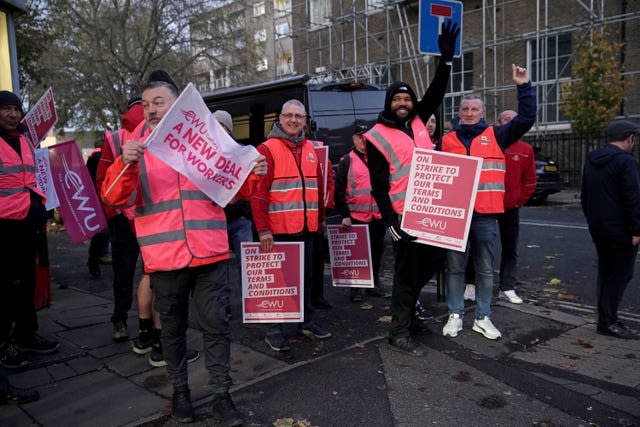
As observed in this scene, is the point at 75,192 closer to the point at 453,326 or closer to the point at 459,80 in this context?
the point at 453,326

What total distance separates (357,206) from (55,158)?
315 cm

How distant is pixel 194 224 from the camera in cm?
327

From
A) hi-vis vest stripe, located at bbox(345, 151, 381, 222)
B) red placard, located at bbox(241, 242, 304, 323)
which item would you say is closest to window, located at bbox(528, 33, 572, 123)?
hi-vis vest stripe, located at bbox(345, 151, 381, 222)

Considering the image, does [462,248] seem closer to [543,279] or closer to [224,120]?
[224,120]

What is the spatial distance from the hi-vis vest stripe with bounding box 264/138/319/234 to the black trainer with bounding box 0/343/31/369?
2.22m

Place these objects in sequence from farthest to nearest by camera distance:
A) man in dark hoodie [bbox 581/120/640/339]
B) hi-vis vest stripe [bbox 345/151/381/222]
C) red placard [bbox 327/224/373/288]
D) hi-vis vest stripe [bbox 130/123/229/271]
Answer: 1. hi-vis vest stripe [bbox 345/151/381/222]
2. red placard [bbox 327/224/373/288]
3. man in dark hoodie [bbox 581/120/640/339]
4. hi-vis vest stripe [bbox 130/123/229/271]

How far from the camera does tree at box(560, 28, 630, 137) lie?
16.1 m

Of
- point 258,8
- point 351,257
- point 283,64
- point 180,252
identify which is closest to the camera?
point 180,252

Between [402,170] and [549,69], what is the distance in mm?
20196

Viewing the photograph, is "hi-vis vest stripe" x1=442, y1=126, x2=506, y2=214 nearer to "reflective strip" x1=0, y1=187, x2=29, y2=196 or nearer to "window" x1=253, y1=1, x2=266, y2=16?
"reflective strip" x1=0, y1=187, x2=29, y2=196

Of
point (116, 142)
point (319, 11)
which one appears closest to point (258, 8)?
point (319, 11)

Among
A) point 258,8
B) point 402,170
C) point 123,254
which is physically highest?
point 258,8

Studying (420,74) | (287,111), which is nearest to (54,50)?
(420,74)

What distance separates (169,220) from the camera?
3.25 m
